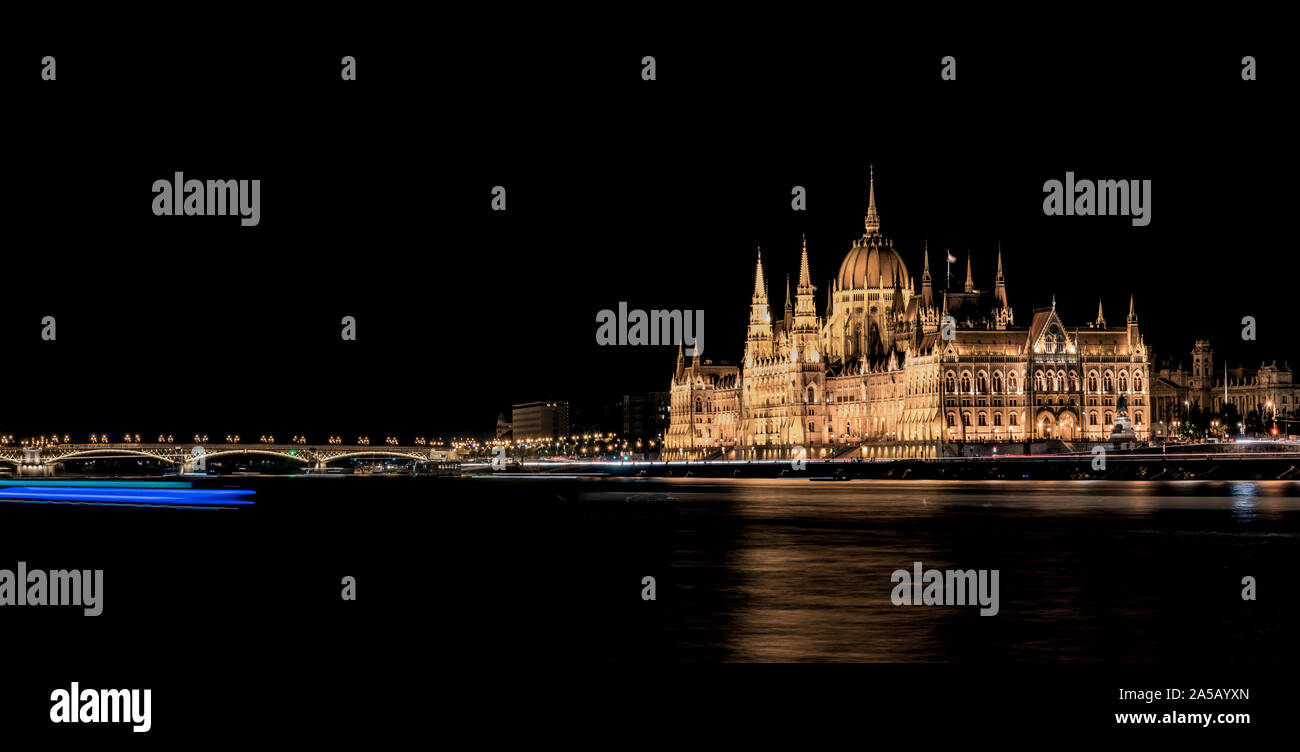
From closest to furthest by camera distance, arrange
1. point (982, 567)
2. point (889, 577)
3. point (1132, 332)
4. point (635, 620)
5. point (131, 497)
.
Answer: point (635, 620), point (889, 577), point (982, 567), point (131, 497), point (1132, 332)

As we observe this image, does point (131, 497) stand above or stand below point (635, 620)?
below

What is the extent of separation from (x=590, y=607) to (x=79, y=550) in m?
25.4

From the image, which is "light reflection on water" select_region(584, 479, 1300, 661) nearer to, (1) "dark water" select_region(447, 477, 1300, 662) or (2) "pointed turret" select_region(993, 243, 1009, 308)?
(1) "dark water" select_region(447, 477, 1300, 662)

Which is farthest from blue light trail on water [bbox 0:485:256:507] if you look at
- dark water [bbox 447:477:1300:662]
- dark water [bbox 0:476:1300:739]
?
dark water [bbox 0:476:1300:739]

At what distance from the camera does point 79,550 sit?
5381 centimetres

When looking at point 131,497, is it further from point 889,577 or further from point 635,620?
point 635,620

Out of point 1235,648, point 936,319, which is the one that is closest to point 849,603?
point 1235,648

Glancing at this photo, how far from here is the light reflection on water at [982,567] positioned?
28172 mm

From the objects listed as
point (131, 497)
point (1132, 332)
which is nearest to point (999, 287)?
point (1132, 332)

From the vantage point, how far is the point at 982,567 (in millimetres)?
44344

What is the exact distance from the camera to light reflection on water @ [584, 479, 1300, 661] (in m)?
28.2
